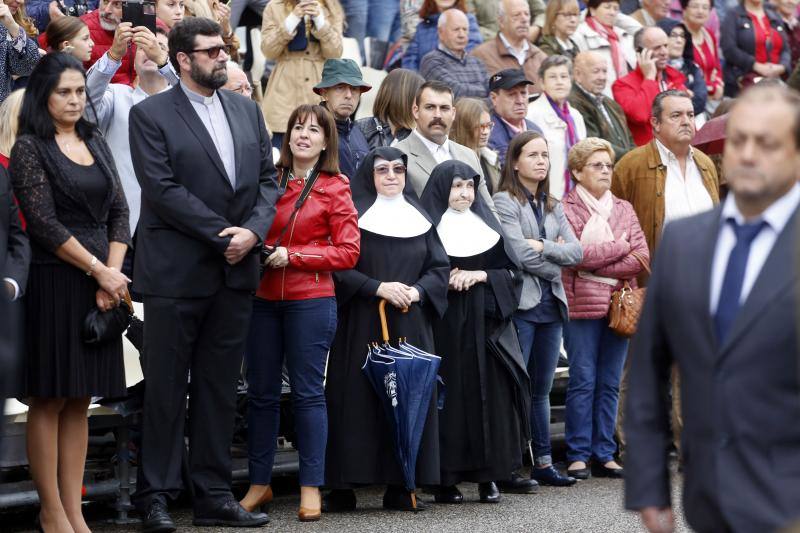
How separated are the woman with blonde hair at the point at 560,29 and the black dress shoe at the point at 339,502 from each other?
6230mm

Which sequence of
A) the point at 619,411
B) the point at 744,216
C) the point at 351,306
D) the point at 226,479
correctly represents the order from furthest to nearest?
the point at 619,411 < the point at 351,306 < the point at 226,479 < the point at 744,216

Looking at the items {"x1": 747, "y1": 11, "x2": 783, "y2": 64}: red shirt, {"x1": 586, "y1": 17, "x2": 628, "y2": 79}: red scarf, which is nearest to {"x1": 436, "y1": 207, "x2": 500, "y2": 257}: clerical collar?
{"x1": 586, "y1": 17, "x2": 628, "y2": 79}: red scarf

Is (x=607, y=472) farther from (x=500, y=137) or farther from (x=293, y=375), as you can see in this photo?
(x=293, y=375)

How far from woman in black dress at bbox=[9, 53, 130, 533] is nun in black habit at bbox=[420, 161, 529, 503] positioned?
2326 mm

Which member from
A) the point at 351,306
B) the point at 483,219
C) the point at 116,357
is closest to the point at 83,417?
the point at 116,357

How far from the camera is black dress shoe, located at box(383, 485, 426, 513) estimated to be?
331 inches

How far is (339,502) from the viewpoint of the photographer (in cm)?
843

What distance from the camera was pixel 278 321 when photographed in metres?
8.12

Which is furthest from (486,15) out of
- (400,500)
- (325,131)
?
(400,500)

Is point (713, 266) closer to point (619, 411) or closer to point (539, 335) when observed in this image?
point (539, 335)

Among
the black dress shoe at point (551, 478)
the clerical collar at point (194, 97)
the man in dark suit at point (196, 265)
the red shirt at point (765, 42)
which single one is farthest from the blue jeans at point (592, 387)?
the red shirt at point (765, 42)

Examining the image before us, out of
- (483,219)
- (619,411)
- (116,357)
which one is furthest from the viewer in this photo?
(619,411)

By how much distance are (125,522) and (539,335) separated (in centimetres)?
307

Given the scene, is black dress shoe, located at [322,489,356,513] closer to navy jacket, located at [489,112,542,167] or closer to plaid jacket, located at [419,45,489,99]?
navy jacket, located at [489,112,542,167]
